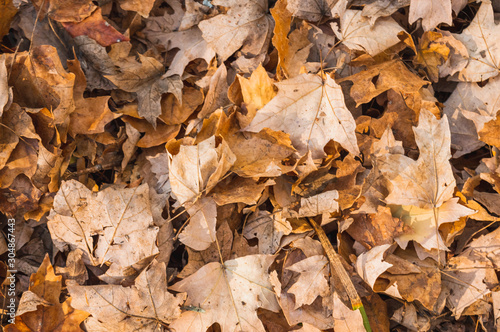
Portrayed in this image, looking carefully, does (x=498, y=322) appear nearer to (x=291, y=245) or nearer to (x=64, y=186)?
(x=291, y=245)

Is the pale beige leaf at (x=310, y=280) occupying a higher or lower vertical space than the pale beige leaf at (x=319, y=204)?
lower

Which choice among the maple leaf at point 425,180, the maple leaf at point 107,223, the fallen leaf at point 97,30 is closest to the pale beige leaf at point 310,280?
the maple leaf at point 425,180

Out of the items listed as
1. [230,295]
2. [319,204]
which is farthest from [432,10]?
[230,295]

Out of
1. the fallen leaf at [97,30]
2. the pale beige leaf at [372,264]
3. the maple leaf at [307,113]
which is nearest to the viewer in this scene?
the pale beige leaf at [372,264]

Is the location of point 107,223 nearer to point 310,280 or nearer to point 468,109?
point 310,280

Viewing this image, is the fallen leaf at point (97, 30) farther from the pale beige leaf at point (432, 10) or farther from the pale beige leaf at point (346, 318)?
the pale beige leaf at point (346, 318)

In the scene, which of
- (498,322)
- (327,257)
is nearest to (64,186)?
(327,257)
